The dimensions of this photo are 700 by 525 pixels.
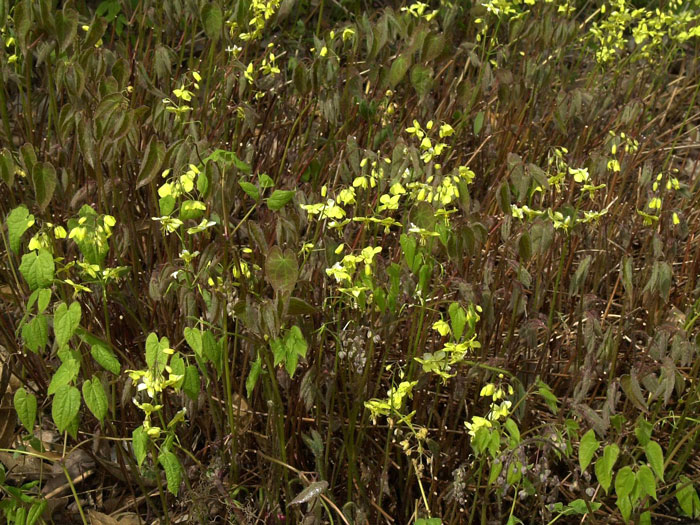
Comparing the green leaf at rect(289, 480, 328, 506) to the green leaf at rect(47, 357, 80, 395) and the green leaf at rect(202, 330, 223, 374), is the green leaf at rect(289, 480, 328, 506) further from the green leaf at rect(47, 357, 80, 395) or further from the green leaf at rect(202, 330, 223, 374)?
the green leaf at rect(47, 357, 80, 395)

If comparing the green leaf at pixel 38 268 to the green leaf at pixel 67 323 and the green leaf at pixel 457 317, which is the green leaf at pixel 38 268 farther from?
the green leaf at pixel 457 317

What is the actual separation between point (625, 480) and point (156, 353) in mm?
1068

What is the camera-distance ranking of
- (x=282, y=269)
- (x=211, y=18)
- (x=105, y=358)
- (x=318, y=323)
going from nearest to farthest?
(x=282, y=269)
(x=105, y=358)
(x=318, y=323)
(x=211, y=18)

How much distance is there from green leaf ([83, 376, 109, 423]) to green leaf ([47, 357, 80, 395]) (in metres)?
0.04

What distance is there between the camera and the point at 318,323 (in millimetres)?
2438

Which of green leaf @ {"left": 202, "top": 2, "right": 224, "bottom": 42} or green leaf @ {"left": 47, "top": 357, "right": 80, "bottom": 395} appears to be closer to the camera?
green leaf @ {"left": 47, "top": 357, "right": 80, "bottom": 395}

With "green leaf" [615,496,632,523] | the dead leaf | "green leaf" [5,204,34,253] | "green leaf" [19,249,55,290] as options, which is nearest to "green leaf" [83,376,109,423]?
"green leaf" [19,249,55,290]

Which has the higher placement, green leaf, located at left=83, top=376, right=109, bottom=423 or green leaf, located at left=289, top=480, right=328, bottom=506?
green leaf, located at left=83, top=376, right=109, bottom=423

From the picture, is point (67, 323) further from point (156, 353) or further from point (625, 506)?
point (625, 506)

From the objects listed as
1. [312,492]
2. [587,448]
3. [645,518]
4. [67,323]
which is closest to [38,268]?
[67,323]

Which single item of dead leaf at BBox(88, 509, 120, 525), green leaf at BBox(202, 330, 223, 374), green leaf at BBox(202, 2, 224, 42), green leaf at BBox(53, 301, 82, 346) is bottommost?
dead leaf at BBox(88, 509, 120, 525)

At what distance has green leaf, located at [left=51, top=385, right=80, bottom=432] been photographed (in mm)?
1838

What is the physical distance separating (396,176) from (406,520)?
38.0 inches

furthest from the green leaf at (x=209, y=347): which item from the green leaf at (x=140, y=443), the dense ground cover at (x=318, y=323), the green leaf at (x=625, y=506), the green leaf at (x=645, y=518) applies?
the green leaf at (x=645, y=518)
